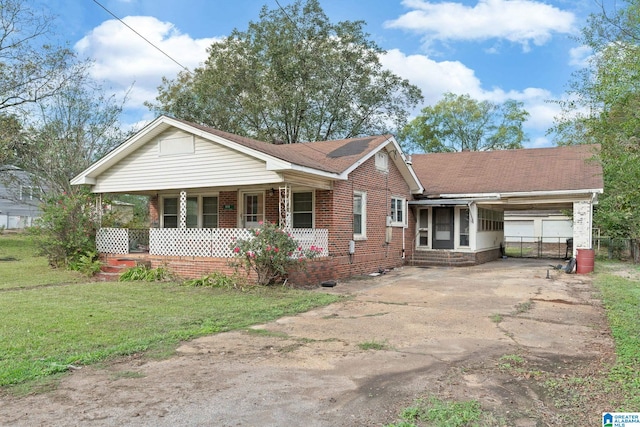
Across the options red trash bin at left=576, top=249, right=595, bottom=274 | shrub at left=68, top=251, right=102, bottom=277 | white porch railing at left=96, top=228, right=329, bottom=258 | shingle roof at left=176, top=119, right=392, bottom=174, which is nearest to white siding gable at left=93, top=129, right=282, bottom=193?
shingle roof at left=176, top=119, right=392, bottom=174

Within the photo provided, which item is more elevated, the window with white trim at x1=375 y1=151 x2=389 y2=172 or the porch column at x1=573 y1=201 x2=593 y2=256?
the window with white trim at x1=375 y1=151 x2=389 y2=172

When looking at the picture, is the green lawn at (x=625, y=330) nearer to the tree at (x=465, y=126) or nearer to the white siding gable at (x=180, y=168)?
the white siding gable at (x=180, y=168)

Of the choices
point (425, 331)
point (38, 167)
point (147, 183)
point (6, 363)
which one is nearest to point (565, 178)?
point (425, 331)

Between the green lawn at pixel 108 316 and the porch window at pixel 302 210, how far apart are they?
11.6 feet

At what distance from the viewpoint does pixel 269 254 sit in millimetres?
11117

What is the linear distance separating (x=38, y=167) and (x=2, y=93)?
379cm

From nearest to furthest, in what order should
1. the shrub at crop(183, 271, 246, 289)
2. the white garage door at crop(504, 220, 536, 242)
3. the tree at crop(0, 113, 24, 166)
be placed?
the shrub at crop(183, 271, 246, 289), the tree at crop(0, 113, 24, 166), the white garage door at crop(504, 220, 536, 242)

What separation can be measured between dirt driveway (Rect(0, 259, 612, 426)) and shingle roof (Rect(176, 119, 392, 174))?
489cm

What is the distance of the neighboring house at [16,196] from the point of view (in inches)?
891

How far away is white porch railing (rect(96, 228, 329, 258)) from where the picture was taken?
488 inches

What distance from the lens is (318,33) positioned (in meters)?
28.9

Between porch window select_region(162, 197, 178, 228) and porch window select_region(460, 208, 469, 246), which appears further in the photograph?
porch window select_region(460, 208, 469, 246)

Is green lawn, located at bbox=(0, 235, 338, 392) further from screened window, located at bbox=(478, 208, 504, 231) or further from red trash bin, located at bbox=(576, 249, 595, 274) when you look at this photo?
screened window, located at bbox=(478, 208, 504, 231)

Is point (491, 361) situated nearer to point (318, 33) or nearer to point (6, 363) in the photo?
point (6, 363)
